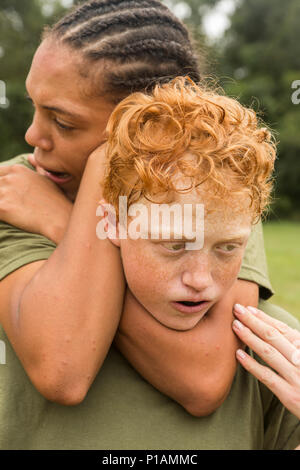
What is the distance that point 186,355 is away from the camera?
1.65m

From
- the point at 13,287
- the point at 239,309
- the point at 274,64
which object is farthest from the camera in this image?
the point at 274,64

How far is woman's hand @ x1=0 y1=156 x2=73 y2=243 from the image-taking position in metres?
1.82

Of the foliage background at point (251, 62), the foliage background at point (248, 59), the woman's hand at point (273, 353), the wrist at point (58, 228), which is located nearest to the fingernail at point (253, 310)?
the woman's hand at point (273, 353)

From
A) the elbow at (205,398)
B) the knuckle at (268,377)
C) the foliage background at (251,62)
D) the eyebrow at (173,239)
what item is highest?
the foliage background at (251,62)

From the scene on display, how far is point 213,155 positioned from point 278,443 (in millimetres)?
1070

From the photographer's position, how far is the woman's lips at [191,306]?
1.56 meters

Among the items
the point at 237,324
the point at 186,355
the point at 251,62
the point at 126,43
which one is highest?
the point at 251,62

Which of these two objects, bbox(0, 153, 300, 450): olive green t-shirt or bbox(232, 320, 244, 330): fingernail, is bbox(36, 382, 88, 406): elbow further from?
bbox(232, 320, 244, 330): fingernail

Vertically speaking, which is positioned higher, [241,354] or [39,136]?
[39,136]

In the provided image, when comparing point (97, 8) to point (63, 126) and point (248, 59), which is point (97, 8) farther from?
point (248, 59)

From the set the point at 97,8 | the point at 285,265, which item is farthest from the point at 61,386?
the point at 285,265

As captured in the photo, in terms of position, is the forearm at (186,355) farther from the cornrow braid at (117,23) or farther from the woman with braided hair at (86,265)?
the cornrow braid at (117,23)

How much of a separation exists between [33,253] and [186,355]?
1.86ft
